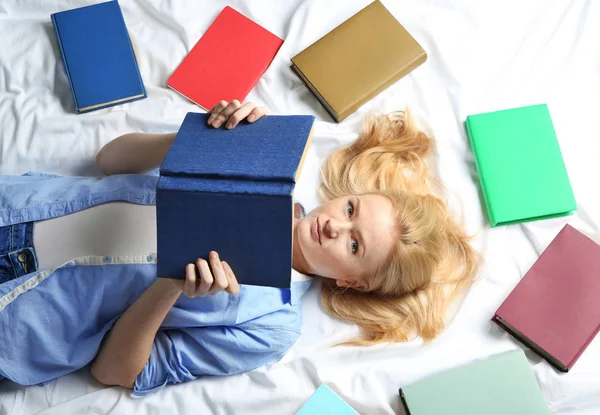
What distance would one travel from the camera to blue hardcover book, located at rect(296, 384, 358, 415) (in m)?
1.23

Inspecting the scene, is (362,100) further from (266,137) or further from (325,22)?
(266,137)

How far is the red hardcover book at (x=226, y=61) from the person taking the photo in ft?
4.97

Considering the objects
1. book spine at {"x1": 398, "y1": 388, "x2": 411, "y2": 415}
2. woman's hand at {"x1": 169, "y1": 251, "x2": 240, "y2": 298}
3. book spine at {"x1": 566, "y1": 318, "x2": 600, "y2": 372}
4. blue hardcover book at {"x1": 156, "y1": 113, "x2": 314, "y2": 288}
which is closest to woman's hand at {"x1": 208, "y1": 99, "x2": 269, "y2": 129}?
blue hardcover book at {"x1": 156, "y1": 113, "x2": 314, "y2": 288}

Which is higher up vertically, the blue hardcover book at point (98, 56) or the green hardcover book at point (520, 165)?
the blue hardcover book at point (98, 56)

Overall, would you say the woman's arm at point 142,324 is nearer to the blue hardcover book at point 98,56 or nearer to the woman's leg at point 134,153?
the woman's leg at point 134,153

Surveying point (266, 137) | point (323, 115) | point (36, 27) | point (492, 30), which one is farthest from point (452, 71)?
point (36, 27)

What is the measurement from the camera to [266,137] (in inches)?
38.6

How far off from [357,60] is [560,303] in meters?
0.71

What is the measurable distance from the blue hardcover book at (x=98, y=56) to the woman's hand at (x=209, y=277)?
0.66 meters

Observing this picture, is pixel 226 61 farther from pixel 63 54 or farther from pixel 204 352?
pixel 204 352

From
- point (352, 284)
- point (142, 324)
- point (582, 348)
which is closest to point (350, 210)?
point (352, 284)

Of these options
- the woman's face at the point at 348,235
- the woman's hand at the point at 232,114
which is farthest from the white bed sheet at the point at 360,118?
the woman's hand at the point at 232,114

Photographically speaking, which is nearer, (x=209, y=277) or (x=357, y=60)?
(x=209, y=277)

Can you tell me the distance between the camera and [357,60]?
Result: 1.53m
